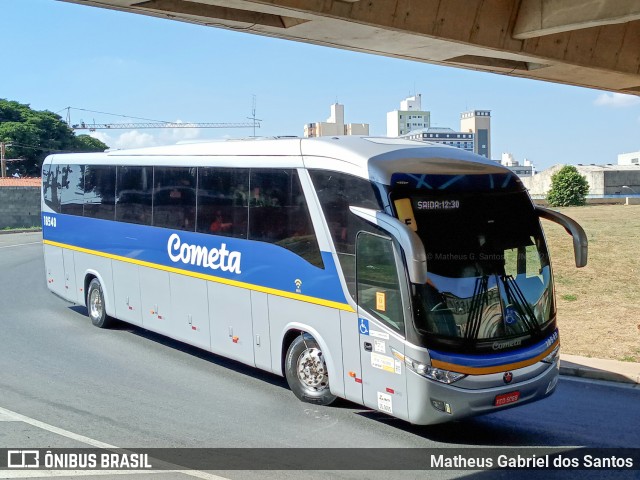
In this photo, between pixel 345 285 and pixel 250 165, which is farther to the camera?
pixel 250 165

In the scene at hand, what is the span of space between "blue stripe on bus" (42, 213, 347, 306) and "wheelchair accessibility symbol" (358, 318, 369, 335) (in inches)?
16.0

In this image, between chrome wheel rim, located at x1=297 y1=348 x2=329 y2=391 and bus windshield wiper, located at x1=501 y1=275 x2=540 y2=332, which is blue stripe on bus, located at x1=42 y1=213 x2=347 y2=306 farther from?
bus windshield wiper, located at x1=501 y1=275 x2=540 y2=332

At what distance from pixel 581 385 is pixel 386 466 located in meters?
4.92

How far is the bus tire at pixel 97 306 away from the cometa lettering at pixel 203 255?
3.32 meters

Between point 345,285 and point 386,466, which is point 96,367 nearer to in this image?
point 345,285

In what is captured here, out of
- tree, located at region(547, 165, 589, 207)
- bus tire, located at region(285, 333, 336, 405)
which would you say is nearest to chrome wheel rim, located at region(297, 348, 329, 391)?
bus tire, located at region(285, 333, 336, 405)

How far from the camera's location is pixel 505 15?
485 inches

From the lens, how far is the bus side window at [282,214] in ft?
32.4

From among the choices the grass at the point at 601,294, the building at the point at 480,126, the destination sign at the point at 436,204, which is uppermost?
the building at the point at 480,126

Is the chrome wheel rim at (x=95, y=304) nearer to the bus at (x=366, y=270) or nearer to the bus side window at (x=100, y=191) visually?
the bus side window at (x=100, y=191)

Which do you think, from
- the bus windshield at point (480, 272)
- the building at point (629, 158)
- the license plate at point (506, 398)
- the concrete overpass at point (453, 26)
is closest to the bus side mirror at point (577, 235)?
the bus windshield at point (480, 272)

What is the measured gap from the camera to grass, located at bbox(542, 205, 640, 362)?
13.9 m

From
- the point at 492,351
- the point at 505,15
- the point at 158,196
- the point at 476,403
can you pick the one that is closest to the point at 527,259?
the point at 492,351

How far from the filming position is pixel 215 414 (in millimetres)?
9562
